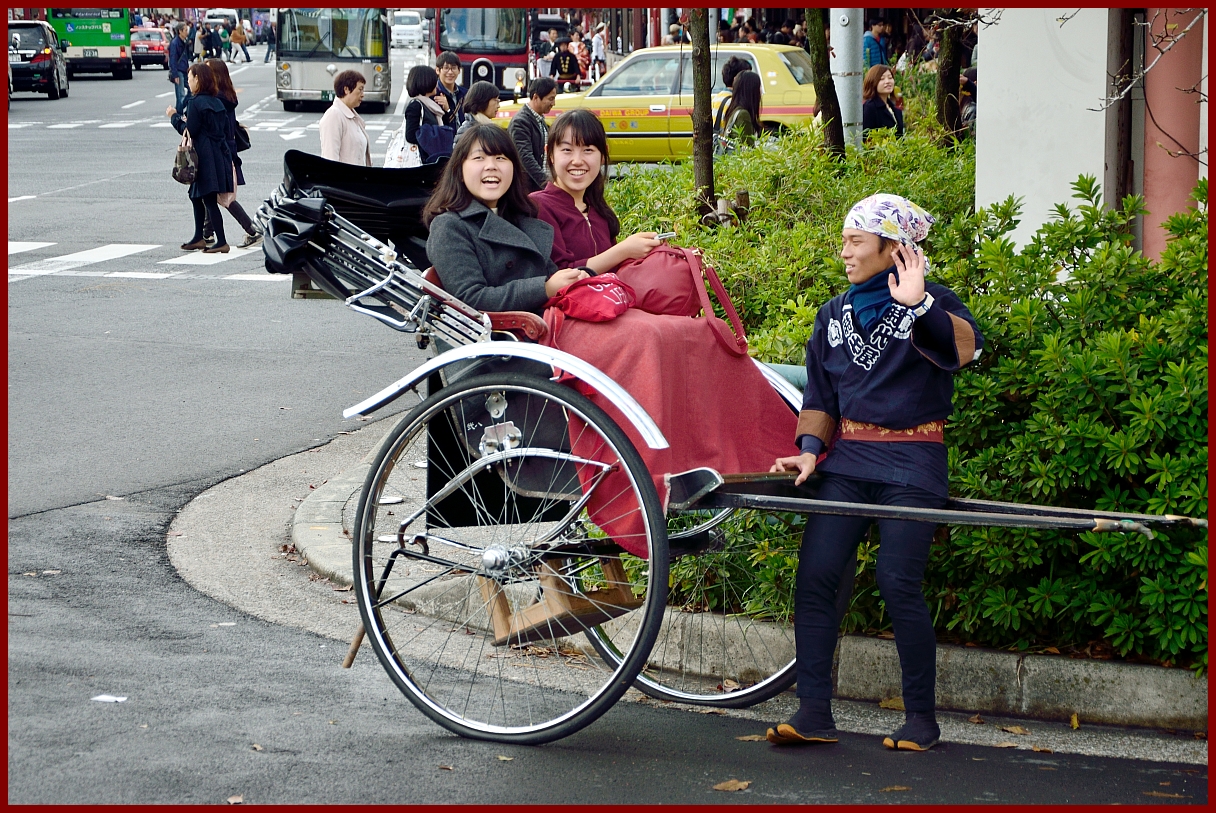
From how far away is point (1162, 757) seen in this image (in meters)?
3.93

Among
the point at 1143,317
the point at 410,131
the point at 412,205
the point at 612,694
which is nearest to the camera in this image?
the point at 612,694

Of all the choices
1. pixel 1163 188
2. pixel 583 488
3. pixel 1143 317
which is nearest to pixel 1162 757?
pixel 1143 317

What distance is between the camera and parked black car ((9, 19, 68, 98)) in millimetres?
36125

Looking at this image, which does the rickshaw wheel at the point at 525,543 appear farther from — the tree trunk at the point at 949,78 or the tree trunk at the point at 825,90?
the tree trunk at the point at 949,78

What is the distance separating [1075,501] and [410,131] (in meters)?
8.85

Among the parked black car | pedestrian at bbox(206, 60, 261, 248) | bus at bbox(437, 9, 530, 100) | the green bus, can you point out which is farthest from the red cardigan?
the green bus

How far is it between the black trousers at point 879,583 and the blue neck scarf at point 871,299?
1.56ft

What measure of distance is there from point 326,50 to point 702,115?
27292 mm

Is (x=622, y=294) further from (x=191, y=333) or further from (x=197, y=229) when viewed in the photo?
(x=197, y=229)

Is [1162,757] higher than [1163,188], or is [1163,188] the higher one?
[1163,188]

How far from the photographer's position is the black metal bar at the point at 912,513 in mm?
3482

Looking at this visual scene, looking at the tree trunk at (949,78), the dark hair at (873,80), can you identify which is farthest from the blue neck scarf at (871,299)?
the dark hair at (873,80)

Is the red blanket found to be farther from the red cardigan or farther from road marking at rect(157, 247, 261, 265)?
road marking at rect(157, 247, 261, 265)

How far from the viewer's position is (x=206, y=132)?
46.1 feet
